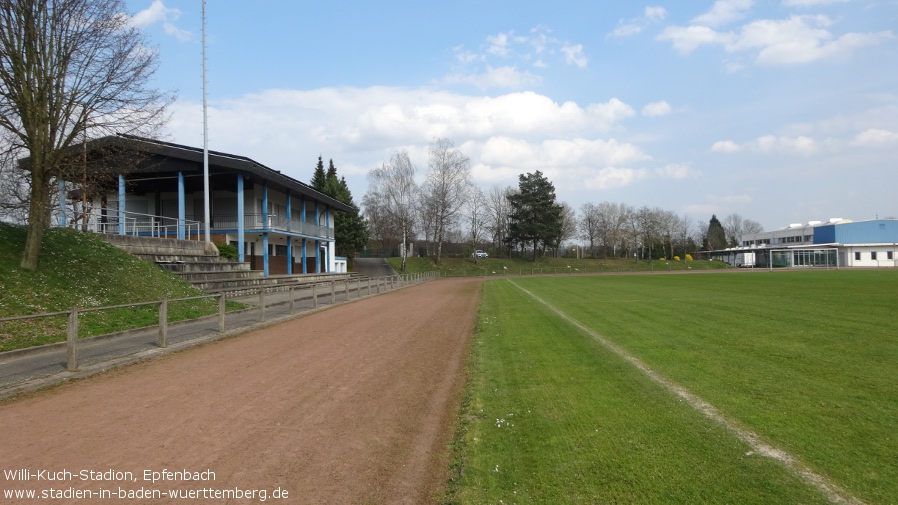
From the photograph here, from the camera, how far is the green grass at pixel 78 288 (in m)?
10.6

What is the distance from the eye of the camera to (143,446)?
193 inches

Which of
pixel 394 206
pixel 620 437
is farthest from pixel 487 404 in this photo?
pixel 394 206

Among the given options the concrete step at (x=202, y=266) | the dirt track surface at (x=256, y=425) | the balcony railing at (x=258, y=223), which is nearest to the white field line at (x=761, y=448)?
the dirt track surface at (x=256, y=425)

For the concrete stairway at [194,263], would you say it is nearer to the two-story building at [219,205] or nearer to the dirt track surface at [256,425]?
the two-story building at [219,205]

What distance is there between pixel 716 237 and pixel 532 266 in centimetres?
6229

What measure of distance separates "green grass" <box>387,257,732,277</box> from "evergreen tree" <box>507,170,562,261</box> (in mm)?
4252

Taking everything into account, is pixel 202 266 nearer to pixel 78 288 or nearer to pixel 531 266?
pixel 78 288

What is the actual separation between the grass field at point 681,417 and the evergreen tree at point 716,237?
382 feet

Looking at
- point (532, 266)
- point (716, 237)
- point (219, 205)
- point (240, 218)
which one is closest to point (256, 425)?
point (240, 218)

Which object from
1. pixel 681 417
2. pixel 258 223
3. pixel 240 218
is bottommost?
pixel 681 417

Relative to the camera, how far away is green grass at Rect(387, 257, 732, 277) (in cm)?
6769

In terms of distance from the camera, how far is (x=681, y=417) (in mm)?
5164

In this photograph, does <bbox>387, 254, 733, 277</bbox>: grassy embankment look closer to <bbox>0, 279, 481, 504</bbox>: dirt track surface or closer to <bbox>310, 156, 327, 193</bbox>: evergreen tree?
<bbox>310, 156, 327, 193</bbox>: evergreen tree

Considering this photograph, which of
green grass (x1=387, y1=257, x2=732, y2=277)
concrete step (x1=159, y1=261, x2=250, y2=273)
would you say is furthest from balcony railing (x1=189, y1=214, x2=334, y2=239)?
green grass (x1=387, y1=257, x2=732, y2=277)
